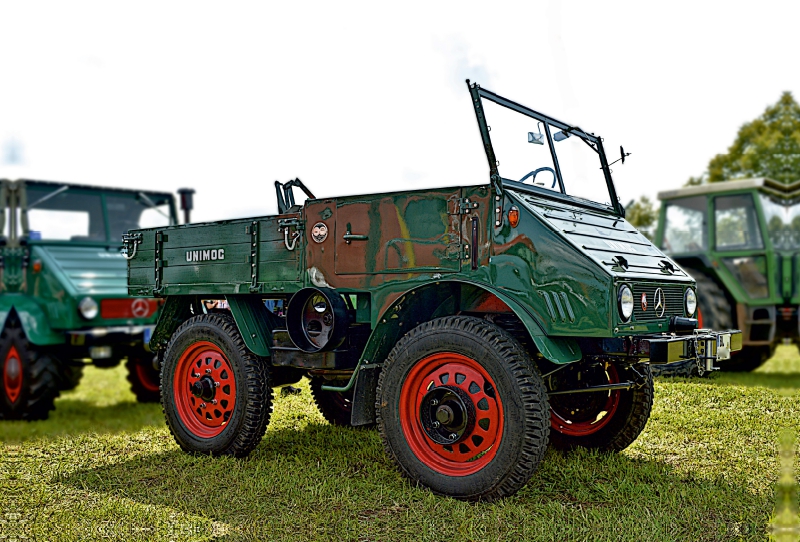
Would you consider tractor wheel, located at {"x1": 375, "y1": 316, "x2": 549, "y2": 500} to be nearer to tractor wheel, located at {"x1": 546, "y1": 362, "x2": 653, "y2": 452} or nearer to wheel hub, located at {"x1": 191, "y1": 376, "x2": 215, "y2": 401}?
tractor wheel, located at {"x1": 546, "y1": 362, "x2": 653, "y2": 452}

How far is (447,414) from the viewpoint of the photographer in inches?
179

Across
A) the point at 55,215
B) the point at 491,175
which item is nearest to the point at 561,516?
the point at 491,175

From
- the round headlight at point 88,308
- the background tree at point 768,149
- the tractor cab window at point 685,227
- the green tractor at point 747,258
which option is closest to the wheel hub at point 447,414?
the round headlight at point 88,308

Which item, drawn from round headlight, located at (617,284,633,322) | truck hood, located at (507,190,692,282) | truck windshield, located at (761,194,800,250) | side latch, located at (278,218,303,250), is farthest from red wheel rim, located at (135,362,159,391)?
truck windshield, located at (761,194,800,250)

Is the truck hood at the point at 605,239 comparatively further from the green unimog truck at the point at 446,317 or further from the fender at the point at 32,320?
the fender at the point at 32,320

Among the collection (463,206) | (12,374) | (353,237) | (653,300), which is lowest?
(12,374)

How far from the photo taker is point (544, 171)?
557 cm

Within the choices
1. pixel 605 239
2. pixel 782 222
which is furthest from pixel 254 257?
pixel 782 222

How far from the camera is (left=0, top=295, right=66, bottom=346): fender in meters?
7.96

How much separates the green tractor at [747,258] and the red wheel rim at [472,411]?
21.0ft

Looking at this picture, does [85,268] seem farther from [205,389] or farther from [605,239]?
[605,239]

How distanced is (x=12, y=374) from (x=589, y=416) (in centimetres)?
581

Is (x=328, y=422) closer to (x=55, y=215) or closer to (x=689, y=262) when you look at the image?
(x=55, y=215)

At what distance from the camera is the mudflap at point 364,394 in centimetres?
502
